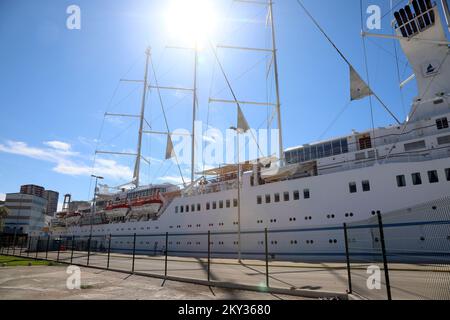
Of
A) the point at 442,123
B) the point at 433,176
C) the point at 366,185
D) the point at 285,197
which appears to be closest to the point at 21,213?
the point at 285,197

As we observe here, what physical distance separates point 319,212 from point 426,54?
14784mm

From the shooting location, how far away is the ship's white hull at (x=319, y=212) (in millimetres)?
15242

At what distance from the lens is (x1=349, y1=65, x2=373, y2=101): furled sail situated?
809 inches

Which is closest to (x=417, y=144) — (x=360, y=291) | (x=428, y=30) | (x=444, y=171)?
(x=444, y=171)

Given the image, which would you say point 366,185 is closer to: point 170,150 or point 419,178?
point 419,178

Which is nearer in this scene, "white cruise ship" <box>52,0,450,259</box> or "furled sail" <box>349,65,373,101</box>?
"white cruise ship" <box>52,0,450,259</box>

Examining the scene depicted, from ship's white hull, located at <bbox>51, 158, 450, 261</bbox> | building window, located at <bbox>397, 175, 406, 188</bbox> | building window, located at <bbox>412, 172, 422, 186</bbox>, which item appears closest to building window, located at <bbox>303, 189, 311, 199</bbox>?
ship's white hull, located at <bbox>51, 158, 450, 261</bbox>

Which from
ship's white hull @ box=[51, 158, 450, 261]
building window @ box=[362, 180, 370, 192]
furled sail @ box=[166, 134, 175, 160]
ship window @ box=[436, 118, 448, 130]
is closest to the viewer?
ship's white hull @ box=[51, 158, 450, 261]

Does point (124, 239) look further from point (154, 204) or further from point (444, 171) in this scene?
point (444, 171)

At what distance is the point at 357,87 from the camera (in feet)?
68.4

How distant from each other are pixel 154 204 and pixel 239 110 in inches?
611

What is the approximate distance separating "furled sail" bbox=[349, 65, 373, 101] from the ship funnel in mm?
3439

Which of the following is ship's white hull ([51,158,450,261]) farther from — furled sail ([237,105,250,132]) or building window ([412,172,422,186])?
furled sail ([237,105,250,132])
